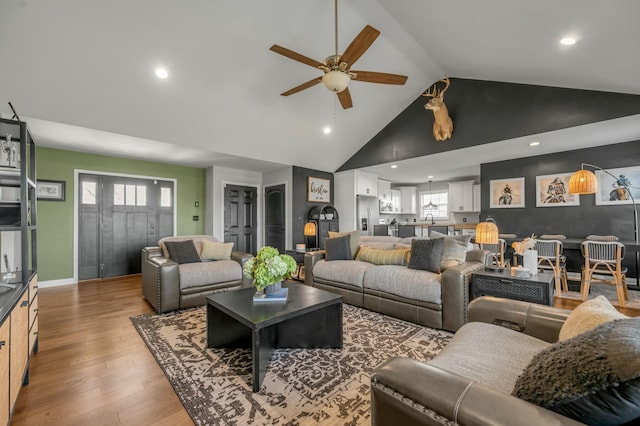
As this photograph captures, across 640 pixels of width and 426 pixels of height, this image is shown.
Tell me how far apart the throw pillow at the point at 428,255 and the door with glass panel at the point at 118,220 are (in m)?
5.24

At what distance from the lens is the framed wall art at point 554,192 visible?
16.8ft

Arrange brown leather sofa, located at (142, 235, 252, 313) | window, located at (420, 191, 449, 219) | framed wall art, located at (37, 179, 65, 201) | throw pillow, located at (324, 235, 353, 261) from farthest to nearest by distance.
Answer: window, located at (420, 191, 449, 219) → framed wall art, located at (37, 179, 65, 201) → throw pillow, located at (324, 235, 353, 261) → brown leather sofa, located at (142, 235, 252, 313)

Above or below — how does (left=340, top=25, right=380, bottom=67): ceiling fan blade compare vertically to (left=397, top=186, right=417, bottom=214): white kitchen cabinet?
above

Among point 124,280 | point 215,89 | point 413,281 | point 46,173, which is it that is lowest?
point 124,280

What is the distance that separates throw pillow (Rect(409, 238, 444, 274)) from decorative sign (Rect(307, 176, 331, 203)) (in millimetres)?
3746

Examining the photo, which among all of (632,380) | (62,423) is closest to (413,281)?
(632,380)

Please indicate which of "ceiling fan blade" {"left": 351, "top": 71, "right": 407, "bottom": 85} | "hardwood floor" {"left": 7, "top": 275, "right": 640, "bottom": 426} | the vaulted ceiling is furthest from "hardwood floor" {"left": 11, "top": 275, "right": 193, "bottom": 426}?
"ceiling fan blade" {"left": 351, "top": 71, "right": 407, "bottom": 85}

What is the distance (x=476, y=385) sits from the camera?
865 millimetres

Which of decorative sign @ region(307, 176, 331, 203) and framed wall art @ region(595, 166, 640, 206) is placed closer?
framed wall art @ region(595, 166, 640, 206)

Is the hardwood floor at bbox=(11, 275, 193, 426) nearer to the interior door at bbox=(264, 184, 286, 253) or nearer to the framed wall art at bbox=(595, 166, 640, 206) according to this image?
the interior door at bbox=(264, 184, 286, 253)

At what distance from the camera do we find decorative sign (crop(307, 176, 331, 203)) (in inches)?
262

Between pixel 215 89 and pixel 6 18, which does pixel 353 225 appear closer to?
pixel 215 89

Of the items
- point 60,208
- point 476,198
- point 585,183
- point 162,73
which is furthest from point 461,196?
point 60,208

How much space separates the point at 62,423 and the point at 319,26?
427 cm
